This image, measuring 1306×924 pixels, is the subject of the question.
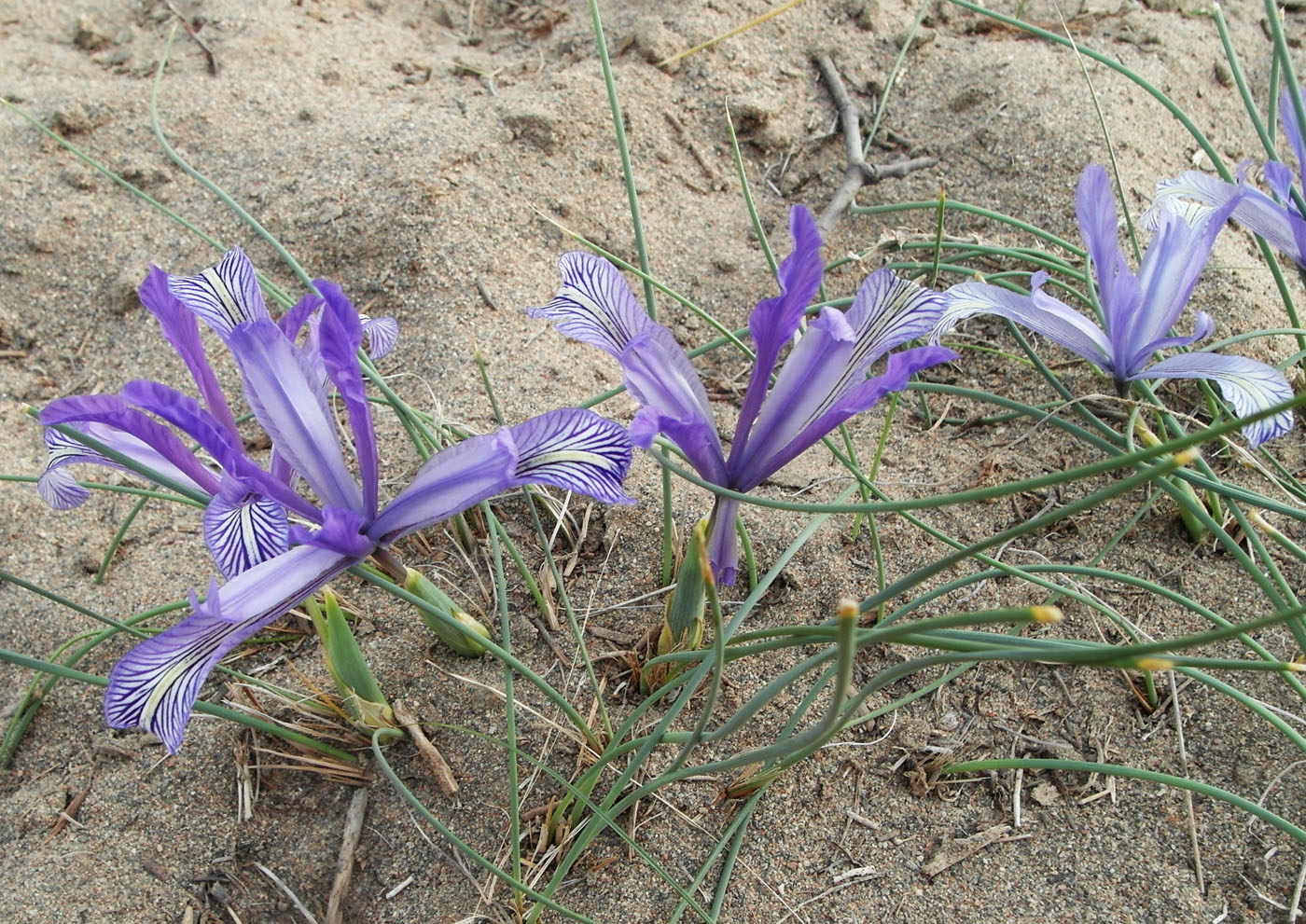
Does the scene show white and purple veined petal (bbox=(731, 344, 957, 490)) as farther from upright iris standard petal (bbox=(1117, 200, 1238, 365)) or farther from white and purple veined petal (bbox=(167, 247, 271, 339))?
white and purple veined petal (bbox=(167, 247, 271, 339))

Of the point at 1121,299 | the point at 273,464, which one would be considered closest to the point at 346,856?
the point at 273,464

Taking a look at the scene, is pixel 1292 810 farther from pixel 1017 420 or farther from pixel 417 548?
pixel 417 548

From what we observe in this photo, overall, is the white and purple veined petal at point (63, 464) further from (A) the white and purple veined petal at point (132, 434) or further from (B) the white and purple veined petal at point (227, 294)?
(B) the white and purple veined petal at point (227, 294)

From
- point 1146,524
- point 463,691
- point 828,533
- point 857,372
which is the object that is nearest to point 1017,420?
point 1146,524

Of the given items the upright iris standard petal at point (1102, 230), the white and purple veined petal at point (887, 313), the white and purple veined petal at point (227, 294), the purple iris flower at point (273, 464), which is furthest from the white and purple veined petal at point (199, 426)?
the upright iris standard petal at point (1102, 230)

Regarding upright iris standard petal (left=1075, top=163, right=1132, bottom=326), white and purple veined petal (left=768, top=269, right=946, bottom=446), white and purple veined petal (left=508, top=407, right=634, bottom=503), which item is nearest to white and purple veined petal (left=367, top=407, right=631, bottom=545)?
white and purple veined petal (left=508, top=407, right=634, bottom=503)
